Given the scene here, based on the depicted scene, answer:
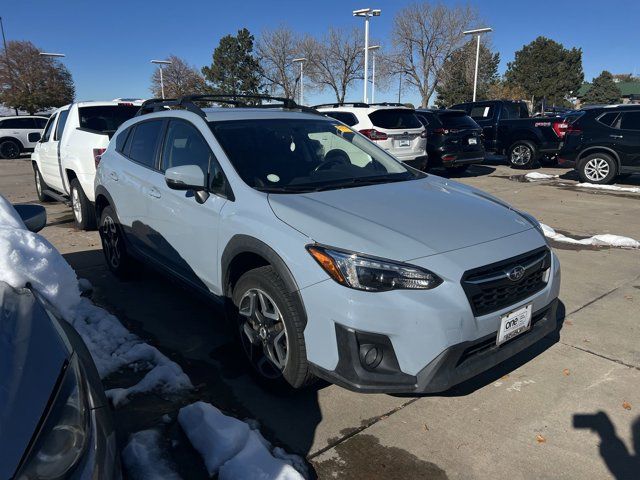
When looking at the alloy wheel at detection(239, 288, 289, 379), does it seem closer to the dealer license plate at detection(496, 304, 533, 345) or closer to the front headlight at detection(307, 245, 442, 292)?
the front headlight at detection(307, 245, 442, 292)

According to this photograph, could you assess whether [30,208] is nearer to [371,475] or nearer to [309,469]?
[309,469]

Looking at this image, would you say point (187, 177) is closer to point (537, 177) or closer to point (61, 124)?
point (61, 124)

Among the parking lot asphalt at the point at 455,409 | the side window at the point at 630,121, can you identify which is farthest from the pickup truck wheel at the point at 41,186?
the side window at the point at 630,121

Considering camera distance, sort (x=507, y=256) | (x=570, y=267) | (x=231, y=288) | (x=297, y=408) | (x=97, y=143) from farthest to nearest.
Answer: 1. (x=97, y=143)
2. (x=570, y=267)
3. (x=231, y=288)
4. (x=297, y=408)
5. (x=507, y=256)

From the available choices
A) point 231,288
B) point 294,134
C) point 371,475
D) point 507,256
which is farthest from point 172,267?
point 507,256

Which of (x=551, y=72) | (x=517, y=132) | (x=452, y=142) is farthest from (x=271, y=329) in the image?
(x=551, y=72)

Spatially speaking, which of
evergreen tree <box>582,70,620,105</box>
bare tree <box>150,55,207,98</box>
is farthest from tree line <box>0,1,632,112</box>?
evergreen tree <box>582,70,620,105</box>

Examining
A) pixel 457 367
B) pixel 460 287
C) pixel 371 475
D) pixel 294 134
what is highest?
pixel 294 134

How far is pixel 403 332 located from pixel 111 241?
3.77 metres

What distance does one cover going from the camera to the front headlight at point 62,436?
49.0 inches

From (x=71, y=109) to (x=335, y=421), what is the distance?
22.8 feet

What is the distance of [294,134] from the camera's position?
12.4 feet

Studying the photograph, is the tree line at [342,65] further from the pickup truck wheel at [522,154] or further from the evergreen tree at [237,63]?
the pickup truck wheel at [522,154]

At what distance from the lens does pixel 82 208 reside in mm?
6957
